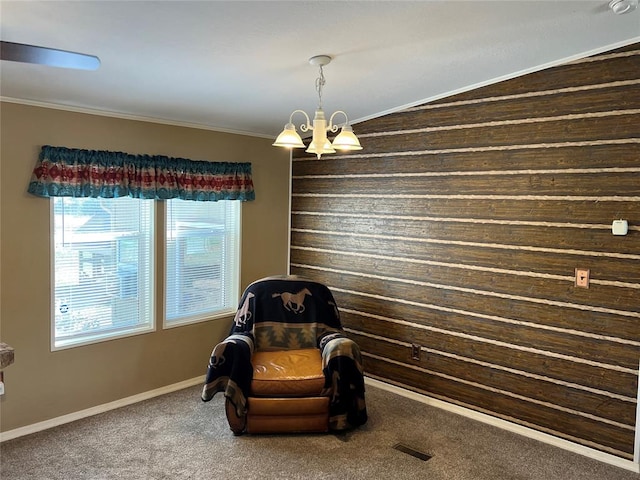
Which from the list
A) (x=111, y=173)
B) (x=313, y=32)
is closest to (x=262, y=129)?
(x=111, y=173)

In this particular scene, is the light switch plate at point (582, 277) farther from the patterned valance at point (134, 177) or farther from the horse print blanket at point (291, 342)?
the patterned valance at point (134, 177)

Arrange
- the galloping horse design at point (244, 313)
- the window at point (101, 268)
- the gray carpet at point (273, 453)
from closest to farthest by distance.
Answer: the gray carpet at point (273, 453), the window at point (101, 268), the galloping horse design at point (244, 313)

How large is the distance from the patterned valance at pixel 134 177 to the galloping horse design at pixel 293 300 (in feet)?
3.45

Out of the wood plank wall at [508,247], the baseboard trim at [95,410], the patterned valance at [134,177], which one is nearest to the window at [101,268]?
the patterned valance at [134,177]

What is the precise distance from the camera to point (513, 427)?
11.5 feet

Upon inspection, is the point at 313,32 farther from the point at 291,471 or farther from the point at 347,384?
the point at 291,471

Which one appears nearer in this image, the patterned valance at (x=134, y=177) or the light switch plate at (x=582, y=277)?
the light switch plate at (x=582, y=277)

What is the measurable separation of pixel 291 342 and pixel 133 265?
1.39m

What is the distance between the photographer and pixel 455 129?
12.3ft

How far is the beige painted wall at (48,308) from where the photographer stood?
10.5 ft

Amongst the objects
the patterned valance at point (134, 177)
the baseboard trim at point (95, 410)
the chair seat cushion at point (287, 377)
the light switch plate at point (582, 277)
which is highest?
the patterned valance at point (134, 177)

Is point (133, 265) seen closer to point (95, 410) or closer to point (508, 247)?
point (95, 410)

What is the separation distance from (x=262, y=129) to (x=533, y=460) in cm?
335

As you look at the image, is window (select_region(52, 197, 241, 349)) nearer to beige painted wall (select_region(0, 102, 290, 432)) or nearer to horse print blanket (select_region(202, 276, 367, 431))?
beige painted wall (select_region(0, 102, 290, 432))
